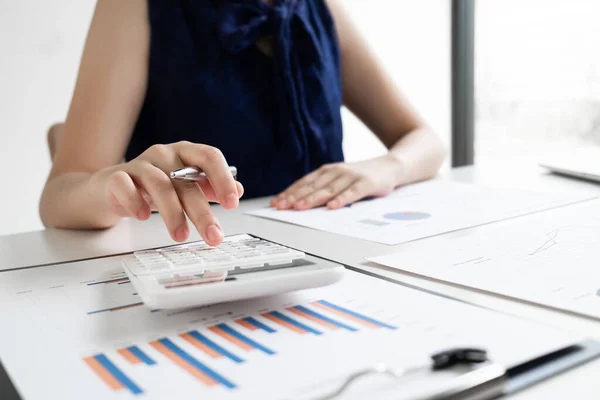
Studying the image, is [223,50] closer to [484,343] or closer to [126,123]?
[126,123]

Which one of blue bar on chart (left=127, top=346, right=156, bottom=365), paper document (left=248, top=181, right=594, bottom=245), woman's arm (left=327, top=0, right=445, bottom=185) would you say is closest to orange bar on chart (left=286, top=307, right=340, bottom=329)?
blue bar on chart (left=127, top=346, right=156, bottom=365)

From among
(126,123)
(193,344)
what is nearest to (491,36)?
(126,123)

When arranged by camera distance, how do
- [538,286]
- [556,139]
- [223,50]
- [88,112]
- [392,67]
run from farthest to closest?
[392,67], [556,139], [223,50], [88,112], [538,286]

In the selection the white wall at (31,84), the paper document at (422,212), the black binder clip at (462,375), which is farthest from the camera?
the white wall at (31,84)

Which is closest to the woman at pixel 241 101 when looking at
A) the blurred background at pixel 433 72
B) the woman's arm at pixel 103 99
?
the woman's arm at pixel 103 99

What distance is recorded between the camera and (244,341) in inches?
14.2

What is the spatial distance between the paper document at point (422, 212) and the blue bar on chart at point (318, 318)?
205mm

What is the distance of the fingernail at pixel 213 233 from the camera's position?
0.51 m

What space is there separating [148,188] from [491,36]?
89.7 inches

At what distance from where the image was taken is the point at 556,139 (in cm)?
238

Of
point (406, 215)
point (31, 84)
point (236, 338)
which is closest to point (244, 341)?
point (236, 338)

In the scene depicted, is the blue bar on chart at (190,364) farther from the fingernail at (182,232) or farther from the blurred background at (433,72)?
the blurred background at (433,72)

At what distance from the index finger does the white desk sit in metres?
0.10

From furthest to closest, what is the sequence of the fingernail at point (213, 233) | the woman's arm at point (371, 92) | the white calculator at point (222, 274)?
the woman's arm at point (371, 92)
the fingernail at point (213, 233)
the white calculator at point (222, 274)
